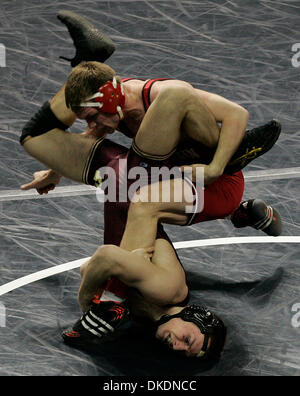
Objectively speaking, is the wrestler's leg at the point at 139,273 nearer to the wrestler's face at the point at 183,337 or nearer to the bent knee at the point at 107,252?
the bent knee at the point at 107,252

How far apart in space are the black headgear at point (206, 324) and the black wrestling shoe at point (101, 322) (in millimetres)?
187

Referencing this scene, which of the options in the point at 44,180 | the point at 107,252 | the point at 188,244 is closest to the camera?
the point at 107,252

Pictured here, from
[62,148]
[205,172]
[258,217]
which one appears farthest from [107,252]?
[258,217]

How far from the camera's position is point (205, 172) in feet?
15.5

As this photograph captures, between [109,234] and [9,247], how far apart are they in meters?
0.85

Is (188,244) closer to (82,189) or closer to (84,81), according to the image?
A: (82,189)

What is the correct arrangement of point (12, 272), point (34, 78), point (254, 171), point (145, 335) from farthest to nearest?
point (34, 78) < point (254, 171) < point (12, 272) < point (145, 335)

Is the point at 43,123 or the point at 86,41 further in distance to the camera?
the point at 43,123

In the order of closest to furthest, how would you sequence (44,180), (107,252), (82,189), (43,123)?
1. (107,252)
2. (43,123)
3. (44,180)
4. (82,189)

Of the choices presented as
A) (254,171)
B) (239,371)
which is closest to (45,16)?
(254,171)

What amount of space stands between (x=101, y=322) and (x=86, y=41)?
148 cm

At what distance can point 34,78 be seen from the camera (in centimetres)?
715

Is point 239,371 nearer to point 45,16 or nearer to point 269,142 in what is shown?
point 269,142

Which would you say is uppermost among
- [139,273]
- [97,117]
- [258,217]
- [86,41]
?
[86,41]
